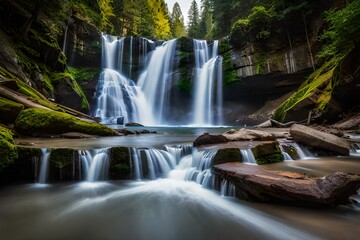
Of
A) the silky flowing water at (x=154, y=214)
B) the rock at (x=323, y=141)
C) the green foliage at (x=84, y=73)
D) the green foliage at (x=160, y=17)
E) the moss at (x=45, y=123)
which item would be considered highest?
the green foliage at (x=160, y=17)

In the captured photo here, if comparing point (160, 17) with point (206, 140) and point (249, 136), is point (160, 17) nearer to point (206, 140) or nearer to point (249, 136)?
point (249, 136)

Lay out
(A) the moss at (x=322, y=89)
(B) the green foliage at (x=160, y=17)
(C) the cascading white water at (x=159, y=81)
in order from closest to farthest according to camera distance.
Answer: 1. (A) the moss at (x=322, y=89)
2. (C) the cascading white water at (x=159, y=81)
3. (B) the green foliage at (x=160, y=17)

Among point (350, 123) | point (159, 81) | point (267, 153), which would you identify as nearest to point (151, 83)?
point (159, 81)

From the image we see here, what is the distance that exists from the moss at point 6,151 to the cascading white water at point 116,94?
14.5m

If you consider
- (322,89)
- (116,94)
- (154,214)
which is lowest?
(154,214)

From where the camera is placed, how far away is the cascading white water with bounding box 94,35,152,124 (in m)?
20.4

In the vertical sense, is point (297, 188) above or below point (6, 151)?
below

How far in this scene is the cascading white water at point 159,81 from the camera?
23.1 metres

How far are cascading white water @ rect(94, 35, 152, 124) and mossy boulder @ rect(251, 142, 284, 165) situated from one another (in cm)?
1490

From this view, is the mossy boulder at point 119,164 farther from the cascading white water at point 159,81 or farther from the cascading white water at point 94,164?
the cascading white water at point 159,81

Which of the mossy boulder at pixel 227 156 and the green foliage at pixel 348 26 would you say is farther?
the green foliage at pixel 348 26

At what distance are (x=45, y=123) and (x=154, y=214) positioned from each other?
5917 mm

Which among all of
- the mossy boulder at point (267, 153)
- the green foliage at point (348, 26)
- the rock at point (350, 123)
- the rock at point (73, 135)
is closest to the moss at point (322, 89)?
the rock at point (350, 123)

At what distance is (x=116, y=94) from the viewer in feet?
69.8
